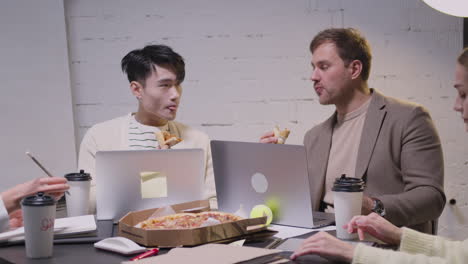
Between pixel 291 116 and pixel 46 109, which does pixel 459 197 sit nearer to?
pixel 291 116

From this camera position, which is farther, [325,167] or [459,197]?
[459,197]

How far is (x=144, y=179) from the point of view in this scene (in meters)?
1.90

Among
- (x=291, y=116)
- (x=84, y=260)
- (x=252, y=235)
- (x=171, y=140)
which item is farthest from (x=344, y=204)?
(x=291, y=116)

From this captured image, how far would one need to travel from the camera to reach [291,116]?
3209mm

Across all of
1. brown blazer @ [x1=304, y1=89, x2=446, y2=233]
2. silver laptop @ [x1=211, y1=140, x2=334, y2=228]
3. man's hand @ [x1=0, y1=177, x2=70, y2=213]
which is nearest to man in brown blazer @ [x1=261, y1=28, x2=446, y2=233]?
brown blazer @ [x1=304, y1=89, x2=446, y2=233]

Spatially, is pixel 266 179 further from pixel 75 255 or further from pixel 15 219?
pixel 15 219

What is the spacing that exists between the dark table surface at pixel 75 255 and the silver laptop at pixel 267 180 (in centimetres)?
18

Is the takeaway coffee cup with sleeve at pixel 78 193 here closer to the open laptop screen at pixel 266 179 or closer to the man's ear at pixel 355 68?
the open laptop screen at pixel 266 179

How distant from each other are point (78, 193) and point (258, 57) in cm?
154

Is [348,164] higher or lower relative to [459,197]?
higher

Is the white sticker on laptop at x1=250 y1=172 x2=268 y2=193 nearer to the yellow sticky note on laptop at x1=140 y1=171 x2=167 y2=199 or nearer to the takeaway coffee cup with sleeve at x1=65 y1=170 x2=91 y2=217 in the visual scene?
the yellow sticky note on laptop at x1=140 y1=171 x2=167 y2=199

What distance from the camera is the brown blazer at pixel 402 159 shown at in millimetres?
2172

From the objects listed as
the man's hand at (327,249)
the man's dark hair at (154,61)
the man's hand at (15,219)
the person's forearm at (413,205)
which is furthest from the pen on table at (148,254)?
the man's dark hair at (154,61)

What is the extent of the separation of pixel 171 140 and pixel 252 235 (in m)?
0.77
